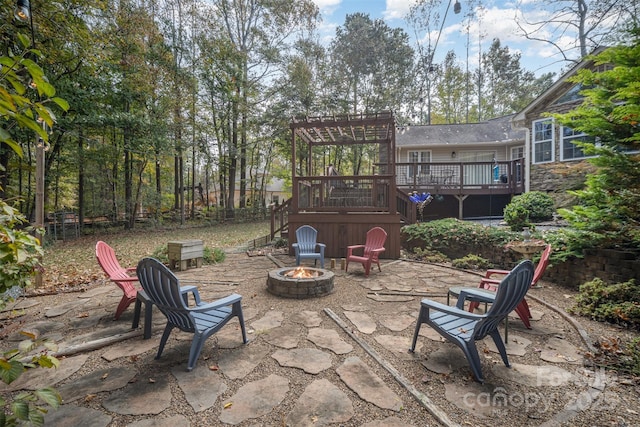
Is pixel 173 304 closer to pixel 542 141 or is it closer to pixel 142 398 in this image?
pixel 142 398

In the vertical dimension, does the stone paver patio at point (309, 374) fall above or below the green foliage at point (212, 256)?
below

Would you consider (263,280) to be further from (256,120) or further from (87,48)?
(256,120)

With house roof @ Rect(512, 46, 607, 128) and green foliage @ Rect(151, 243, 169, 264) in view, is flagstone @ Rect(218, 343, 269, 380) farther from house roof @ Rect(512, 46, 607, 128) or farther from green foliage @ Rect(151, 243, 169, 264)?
house roof @ Rect(512, 46, 607, 128)

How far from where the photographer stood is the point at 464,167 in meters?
12.7

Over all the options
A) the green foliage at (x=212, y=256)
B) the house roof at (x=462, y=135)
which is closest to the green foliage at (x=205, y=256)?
the green foliage at (x=212, y=256)

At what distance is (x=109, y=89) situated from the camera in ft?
37.6

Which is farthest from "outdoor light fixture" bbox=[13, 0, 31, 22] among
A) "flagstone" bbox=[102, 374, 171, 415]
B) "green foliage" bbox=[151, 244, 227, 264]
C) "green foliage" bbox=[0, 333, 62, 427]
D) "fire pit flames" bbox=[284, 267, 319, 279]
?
"green foliage" bbox=[151, 244, 227, 264]

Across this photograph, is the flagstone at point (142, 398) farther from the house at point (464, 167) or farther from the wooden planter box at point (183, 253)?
the house at point (464, 167)

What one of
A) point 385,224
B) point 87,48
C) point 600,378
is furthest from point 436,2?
point 600,378

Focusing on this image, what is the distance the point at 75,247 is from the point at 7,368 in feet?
36.1

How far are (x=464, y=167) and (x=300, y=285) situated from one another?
1104cm

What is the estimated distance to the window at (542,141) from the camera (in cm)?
1099

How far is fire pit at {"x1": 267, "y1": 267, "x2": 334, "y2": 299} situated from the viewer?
4.42m

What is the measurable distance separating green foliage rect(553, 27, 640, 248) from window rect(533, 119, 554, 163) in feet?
25.3
